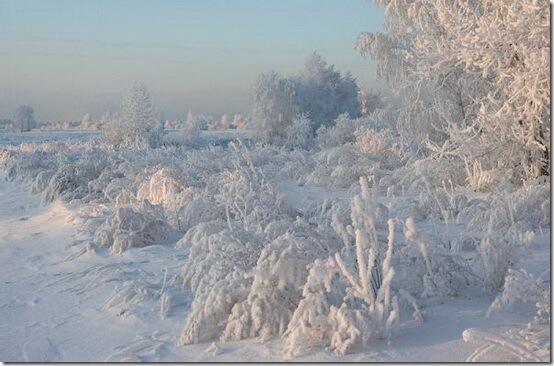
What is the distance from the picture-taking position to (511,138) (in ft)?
31.8

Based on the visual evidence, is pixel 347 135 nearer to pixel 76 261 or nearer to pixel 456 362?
pixel 76 261

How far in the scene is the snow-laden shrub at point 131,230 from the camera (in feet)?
25.3

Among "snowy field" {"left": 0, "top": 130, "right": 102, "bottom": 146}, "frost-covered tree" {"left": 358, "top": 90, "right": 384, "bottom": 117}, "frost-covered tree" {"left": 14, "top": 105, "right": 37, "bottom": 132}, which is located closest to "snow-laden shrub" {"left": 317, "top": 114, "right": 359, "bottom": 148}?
"snowy field" {"left": 0, "top": 130, "right": 102, "bottom": 146}

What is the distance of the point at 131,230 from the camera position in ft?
25.8

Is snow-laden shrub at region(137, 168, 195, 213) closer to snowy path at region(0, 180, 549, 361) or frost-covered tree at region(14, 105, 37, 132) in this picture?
snowy path at region(0, 180, 549, 361)

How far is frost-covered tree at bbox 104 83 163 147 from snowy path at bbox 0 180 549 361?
2296cm

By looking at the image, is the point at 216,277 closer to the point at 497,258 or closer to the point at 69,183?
the point at 497,258

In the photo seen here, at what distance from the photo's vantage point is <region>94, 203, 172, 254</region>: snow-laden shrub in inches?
304

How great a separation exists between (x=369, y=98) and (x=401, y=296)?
43.0m

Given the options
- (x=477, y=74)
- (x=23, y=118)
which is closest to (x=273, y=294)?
(x=477, y=74)

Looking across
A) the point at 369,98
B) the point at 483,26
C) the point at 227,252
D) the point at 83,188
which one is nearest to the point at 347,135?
the point at 83,188

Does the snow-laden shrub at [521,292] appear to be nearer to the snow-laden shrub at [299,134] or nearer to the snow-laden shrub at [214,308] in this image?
the snow-laden shrub at [214,308]

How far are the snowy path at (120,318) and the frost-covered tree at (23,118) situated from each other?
54.7 metres

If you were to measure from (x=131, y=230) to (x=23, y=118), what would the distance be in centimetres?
5615
